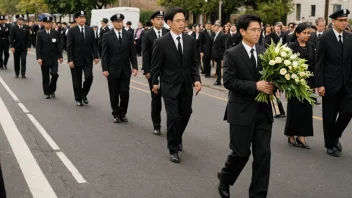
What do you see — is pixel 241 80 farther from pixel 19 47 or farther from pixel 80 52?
pixel 19 47

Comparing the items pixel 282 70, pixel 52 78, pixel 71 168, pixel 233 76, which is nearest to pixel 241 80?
pixel 233 76

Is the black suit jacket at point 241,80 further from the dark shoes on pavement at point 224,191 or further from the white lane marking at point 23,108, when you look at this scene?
the white lane marking at point 23,108

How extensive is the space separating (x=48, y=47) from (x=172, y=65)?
6.94 metres

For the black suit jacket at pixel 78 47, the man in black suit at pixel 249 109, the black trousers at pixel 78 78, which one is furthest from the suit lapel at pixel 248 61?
the black trousers at pixel 78 78

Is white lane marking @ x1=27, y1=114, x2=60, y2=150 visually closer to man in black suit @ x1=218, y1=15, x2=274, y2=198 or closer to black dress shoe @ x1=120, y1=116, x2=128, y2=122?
black dress shoe @ x1=120, y1=116, x2=128, y2=122

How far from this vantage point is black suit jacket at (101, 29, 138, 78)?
999 cm

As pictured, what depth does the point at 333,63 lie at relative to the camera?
7.48m

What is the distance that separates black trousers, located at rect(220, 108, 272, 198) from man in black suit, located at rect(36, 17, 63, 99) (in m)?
8.77

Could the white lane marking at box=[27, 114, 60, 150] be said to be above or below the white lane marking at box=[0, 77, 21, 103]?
above

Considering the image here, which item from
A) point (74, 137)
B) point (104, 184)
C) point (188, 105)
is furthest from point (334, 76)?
point (74, 137)

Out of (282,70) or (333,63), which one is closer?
(282,70)

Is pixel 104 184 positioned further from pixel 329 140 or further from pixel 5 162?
pixel 329 140

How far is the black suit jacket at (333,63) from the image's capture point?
7410 millimetres

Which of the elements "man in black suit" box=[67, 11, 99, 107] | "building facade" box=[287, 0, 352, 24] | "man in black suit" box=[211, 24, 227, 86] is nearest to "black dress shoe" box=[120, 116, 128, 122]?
"man in black suit" box=[67, 11, 99, 107]
